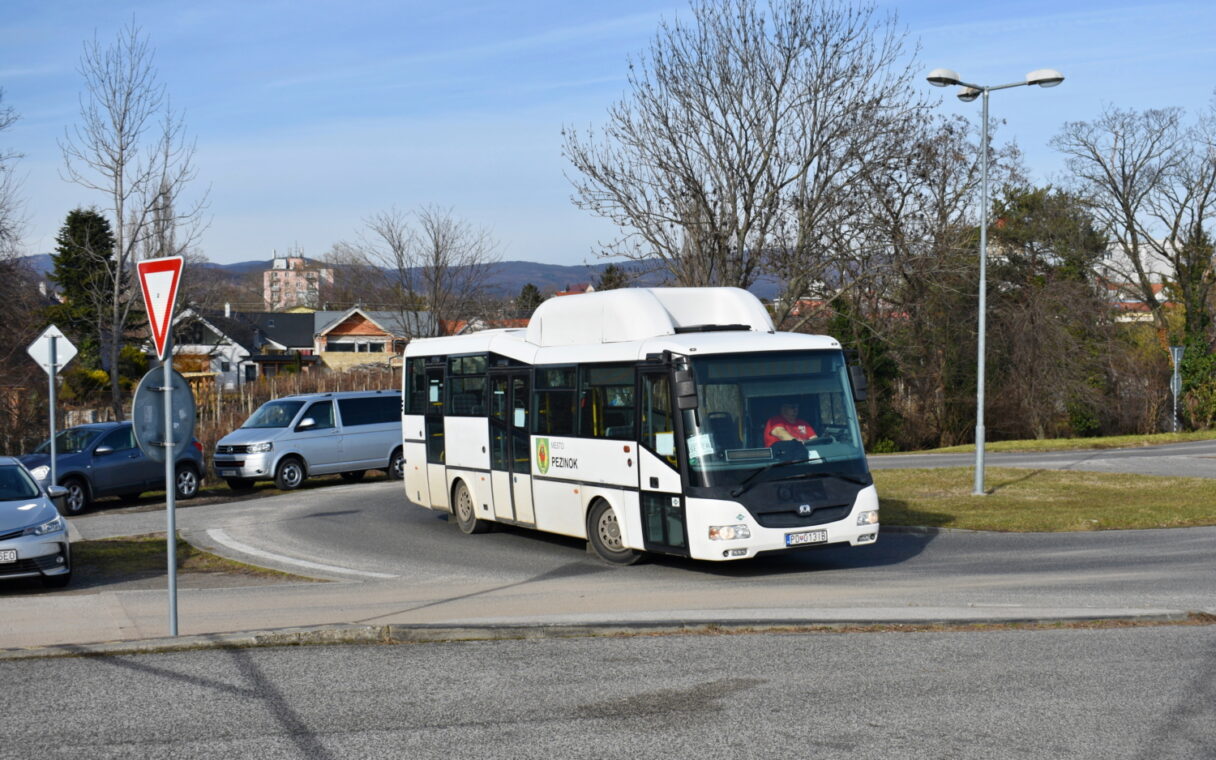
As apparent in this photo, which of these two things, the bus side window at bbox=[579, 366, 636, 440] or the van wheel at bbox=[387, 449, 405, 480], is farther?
the van wheel at bbox=[387, 449, 405, 480]

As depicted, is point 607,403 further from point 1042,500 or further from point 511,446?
point 1042,500

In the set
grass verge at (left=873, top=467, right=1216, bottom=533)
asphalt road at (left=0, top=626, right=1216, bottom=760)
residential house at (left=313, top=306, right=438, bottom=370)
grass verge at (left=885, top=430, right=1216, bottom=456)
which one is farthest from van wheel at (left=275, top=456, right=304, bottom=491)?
residential house at (left=313, top=306, right=438, bottom=370)

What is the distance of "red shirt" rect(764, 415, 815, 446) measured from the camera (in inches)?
544

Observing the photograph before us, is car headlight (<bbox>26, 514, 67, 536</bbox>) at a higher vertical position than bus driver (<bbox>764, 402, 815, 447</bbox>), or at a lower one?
lower

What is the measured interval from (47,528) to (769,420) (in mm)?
7915

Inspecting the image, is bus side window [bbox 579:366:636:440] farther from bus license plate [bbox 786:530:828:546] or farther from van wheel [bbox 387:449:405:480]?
van wheel [bbox 387:449:405:480]

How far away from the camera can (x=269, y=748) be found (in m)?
6.55

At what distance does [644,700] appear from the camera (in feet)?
25.4

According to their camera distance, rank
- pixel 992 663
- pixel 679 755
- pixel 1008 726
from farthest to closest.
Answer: pixel 992 663 < pixel 1008 726 < pixel 679 755

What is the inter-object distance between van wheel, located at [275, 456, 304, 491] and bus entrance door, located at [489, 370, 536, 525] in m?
11.9

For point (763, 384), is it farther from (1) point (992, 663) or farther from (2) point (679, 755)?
(2) point (679, 755)

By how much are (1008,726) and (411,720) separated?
3.36m

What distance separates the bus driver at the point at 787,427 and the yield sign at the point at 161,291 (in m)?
6.76

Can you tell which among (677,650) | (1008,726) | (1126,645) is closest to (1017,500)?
(1126,645)
